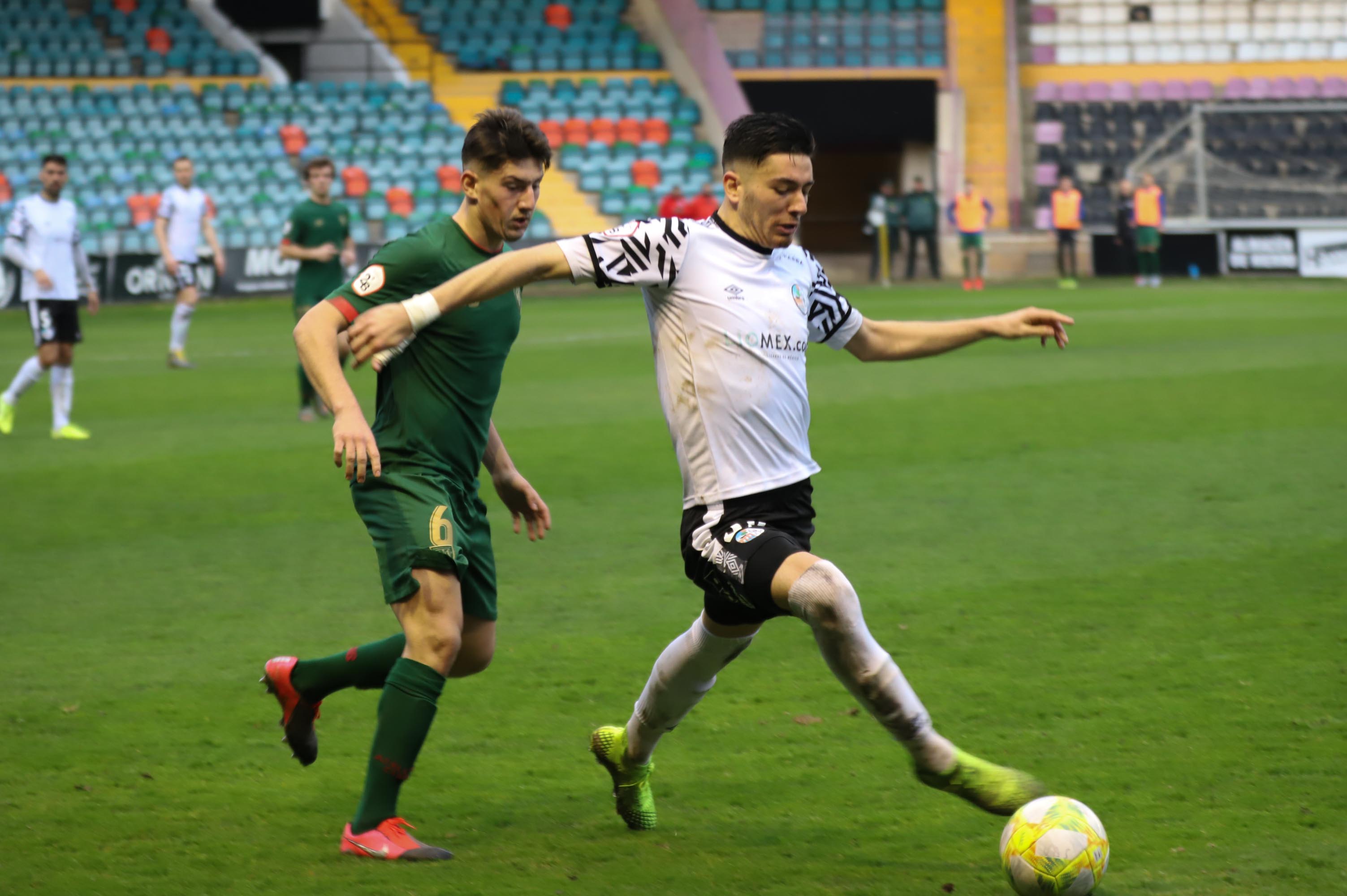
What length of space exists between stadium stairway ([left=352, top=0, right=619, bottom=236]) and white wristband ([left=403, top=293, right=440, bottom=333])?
91.3ft

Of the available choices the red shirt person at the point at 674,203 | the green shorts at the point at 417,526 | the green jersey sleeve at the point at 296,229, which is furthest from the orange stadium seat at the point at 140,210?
the green shorts at the point at 417,526

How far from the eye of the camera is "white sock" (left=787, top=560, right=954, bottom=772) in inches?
140

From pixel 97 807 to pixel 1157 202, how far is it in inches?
1053

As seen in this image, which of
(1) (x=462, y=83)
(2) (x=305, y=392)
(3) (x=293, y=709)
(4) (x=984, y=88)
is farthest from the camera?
(4) (x=984, y=88)

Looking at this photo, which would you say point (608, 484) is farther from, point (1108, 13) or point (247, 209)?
point (1108, 13)

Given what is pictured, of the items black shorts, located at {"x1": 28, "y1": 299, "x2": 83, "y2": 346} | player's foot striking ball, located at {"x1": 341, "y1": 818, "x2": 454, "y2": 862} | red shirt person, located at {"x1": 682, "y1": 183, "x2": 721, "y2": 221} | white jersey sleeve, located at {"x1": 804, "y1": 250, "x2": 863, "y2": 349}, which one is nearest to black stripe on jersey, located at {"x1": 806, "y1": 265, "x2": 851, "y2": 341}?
white jersey sleeve, located at {"x1": 804, "y1": 250, "x2": 863, "y2": 349}

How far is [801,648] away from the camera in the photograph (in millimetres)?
6051

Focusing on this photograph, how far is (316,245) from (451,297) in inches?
367

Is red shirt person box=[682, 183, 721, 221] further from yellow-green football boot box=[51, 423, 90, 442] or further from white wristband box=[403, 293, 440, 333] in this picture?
white wristband box=[403, 293, 440, 333]

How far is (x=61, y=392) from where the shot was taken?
38.9ft

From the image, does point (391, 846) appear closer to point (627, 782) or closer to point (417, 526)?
point (627, 782)

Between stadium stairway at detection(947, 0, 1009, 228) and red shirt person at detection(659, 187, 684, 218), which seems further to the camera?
stadium stairway at detection(947, 0, 1009, 228)

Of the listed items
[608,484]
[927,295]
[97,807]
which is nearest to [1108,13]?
[927,295]

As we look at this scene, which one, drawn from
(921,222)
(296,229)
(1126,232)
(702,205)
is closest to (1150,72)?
(1126,232)
